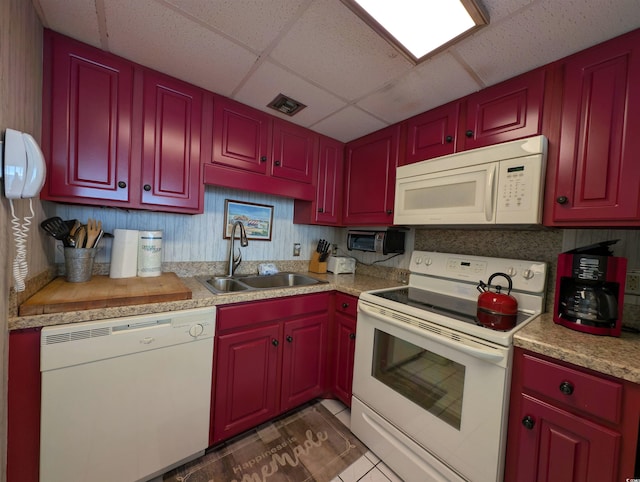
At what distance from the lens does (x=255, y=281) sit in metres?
1.97

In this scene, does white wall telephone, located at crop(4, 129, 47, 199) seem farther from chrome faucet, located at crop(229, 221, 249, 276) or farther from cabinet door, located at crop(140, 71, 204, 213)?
chrome faucet, located at crop(229, 221, 249, 276)

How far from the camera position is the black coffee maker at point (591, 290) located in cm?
98

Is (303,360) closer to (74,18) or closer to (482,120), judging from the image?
(482,120)

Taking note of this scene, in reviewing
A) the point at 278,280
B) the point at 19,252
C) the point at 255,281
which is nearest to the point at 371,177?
the point at 278,280

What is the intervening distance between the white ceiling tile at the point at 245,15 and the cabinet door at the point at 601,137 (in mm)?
1249

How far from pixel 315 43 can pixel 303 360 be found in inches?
71.4

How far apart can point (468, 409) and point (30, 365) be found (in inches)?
68.8

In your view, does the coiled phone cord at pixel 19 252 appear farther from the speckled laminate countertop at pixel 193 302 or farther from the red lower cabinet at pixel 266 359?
the red lower cabinet at pixel 266 359

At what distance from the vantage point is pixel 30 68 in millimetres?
998

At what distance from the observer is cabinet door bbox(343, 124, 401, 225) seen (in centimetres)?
184

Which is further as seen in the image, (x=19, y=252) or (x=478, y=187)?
(x=478, y=187)

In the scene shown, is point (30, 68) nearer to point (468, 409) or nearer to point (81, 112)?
point (81, 112)

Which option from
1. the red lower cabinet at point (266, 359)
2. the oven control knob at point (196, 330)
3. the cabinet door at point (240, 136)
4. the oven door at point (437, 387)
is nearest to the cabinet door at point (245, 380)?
the red lower cabinet at point (266, 359)

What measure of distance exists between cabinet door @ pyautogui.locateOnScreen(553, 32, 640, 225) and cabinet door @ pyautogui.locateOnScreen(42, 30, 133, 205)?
2.17m
